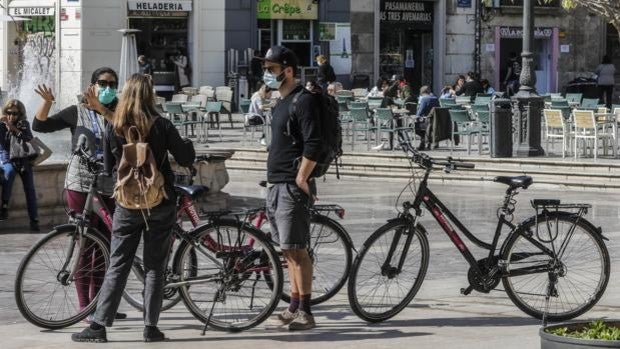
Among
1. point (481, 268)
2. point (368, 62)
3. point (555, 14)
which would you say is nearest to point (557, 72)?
point (555, 14)

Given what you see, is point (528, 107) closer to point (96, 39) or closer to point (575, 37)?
point (96, 39)

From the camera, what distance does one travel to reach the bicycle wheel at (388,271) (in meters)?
9.88

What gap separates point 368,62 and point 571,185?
21.9 metres

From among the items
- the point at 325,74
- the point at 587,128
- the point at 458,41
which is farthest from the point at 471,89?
the point at 458,41

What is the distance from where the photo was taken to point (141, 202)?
29.9 ft

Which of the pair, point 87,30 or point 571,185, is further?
point 87,30

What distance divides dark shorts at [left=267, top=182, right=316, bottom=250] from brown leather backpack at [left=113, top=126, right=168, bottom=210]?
2.70ft

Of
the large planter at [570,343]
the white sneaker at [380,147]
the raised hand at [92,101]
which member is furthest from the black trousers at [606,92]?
the large planter at [570,343]

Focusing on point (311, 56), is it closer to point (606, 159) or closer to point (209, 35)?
point (209, 35)

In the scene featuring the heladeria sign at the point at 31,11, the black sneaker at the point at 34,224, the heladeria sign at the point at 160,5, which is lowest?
the black sneaker at the point at 34,224

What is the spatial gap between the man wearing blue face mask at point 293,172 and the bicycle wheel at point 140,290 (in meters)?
0.74

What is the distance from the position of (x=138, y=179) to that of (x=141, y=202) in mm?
142

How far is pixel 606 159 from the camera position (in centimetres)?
2473

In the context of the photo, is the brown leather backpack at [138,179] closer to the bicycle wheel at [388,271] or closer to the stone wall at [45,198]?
the bicycle wheel at [388,271]
